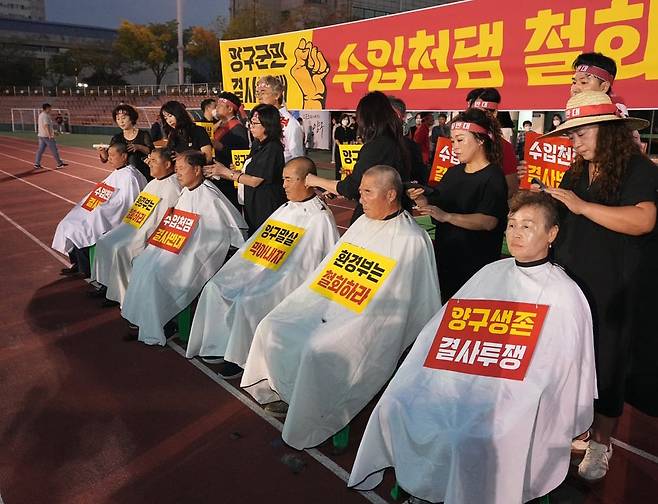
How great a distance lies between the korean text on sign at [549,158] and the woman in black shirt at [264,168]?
81.4 inches

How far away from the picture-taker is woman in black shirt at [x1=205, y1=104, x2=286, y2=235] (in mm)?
4578

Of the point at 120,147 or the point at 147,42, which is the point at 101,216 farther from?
the point at 147,42

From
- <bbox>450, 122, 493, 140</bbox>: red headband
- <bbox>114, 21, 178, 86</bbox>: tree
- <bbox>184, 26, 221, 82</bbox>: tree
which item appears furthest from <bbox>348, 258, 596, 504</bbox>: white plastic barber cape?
<bbox>114, 21, 178, 86</bbox>: tree

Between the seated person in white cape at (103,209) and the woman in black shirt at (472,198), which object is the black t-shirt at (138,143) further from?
the woman in black shirt at (472,198)

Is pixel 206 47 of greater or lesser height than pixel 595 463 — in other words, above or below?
above

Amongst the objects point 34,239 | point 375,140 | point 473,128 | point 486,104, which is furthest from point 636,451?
point 34,239

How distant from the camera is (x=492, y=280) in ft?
8.76

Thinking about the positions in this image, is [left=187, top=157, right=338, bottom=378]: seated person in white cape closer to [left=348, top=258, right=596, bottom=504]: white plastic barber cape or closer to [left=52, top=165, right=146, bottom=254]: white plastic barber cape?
[left=348, top=258, right=596, bottom=504]: white plastic barber cape

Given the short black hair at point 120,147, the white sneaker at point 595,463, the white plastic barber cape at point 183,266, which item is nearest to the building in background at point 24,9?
the short black hair at point 120,147

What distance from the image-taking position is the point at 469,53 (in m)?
5.55

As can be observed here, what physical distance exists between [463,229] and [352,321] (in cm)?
92

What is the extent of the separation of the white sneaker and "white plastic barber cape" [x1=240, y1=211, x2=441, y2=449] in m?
1.07

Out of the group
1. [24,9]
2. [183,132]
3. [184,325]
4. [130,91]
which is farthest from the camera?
[24,9]

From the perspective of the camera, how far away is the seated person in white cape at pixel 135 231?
521 centimetres
